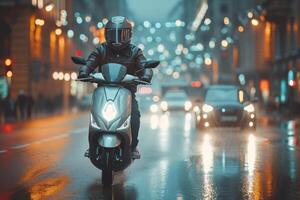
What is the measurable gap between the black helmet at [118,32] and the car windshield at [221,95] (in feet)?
50.2

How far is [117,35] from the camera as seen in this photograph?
9.76 m

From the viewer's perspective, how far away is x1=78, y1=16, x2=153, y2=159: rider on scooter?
975 cm

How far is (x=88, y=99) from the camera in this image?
66.0 metres

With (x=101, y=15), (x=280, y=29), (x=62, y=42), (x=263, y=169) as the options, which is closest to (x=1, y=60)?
(x=62, y=42)

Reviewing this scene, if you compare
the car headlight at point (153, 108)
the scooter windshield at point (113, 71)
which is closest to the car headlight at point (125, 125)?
the scooter windshield at point (113, 71)

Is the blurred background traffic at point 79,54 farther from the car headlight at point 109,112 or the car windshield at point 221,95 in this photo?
the car headlight at point 109,112

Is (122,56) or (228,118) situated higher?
(122,56)

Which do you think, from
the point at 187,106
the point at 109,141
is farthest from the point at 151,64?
the point at 187,106

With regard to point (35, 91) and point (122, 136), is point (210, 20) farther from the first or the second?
point (122, 136)

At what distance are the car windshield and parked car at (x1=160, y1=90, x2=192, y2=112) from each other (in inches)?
1079

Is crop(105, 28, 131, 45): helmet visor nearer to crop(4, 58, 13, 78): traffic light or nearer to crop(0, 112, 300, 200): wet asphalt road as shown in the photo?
crop(0, 112, 300, 200): wet asphalt road

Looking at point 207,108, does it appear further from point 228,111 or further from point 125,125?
point 125,125

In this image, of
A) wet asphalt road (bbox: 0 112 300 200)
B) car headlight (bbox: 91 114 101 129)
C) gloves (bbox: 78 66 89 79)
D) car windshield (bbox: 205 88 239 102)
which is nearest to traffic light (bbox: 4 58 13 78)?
car windshield (bbox: 205 88 239 102)

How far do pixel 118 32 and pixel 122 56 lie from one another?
433mm
